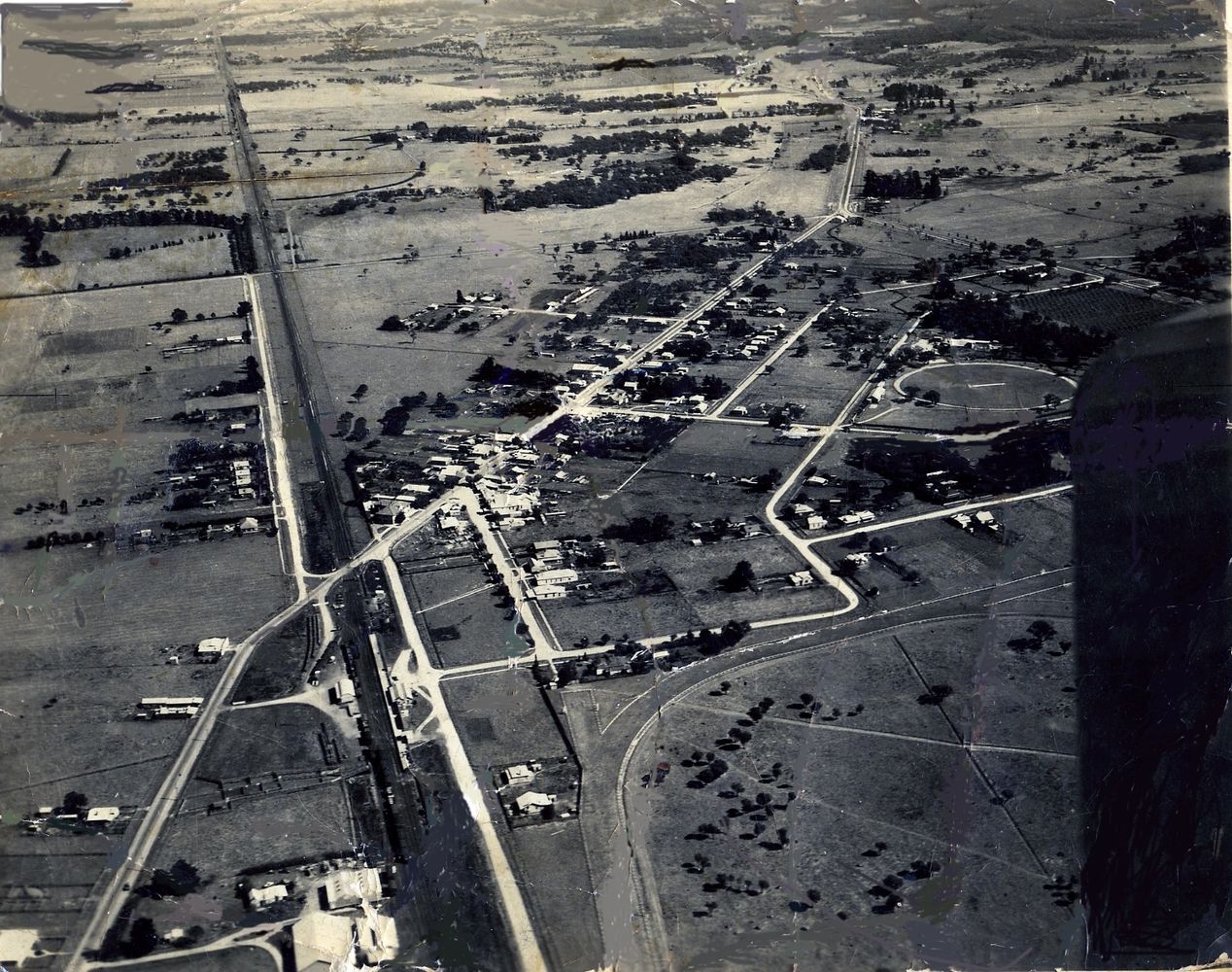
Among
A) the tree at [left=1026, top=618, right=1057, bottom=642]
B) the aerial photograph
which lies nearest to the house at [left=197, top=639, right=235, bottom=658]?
the aerial photograph

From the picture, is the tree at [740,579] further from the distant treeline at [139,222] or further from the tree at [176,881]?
the distant treeline at [139,222]

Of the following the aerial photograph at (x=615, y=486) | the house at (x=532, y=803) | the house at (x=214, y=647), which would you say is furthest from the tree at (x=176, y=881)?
the house at (x=214, y=647)

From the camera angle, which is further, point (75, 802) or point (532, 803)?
point (75, 802)

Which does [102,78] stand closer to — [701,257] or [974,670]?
[701,257]

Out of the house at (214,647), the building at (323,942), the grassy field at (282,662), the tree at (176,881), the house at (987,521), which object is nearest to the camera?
the building at (323,942)

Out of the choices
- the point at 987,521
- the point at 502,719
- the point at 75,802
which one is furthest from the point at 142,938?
the point at 987,521

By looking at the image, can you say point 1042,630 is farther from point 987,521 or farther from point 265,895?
point 265,895

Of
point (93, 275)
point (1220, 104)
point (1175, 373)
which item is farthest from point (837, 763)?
point (1220, 104)

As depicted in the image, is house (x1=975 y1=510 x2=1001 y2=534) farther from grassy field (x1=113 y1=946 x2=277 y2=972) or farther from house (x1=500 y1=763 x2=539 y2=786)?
grassy field (x1=113 y1=946 x2=277 y2=972)
